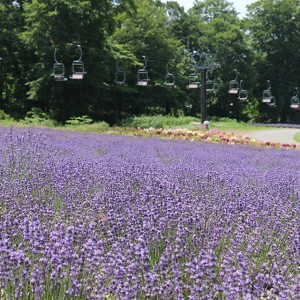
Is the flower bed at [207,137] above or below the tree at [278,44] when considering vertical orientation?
below

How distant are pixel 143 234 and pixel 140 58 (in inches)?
1575

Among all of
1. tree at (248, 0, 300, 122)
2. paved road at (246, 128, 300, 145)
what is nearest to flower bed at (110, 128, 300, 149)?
paved road at (246, 128, 300, 145)

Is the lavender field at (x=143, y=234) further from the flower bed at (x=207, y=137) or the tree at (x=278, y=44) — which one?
the tree at (x=278, y=44)

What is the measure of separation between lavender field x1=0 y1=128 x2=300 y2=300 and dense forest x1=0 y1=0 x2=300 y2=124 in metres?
19.3

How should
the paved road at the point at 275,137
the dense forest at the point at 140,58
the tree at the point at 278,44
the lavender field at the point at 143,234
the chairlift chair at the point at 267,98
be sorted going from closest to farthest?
1. the lavender field at the point at 143,234
2. the paved road at the point at 275,137
3. the dense forest at the point at 140,58
4. the chairlift chair at the point at 267,98
5. the tree at the point at 278,44

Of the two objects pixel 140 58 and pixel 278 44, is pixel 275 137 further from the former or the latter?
pixel 278 44

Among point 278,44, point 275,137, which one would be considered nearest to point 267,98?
point 275,137

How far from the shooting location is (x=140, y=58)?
42.2 m

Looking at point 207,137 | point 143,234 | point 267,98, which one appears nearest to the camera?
point 143,234

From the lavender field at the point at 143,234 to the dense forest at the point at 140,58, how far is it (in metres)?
19.3

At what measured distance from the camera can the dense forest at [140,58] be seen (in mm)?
31906

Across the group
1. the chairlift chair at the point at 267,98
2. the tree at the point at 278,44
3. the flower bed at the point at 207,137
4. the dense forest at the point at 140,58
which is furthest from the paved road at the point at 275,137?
the tree at the point at 278,44

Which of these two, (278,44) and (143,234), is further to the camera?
(278,44)

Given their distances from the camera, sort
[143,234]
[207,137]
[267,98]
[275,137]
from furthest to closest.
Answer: [267,98]
[275,137]
[207,137]
[143,234]
